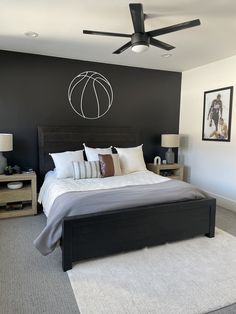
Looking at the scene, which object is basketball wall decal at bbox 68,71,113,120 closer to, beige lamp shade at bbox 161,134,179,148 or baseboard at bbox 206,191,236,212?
beige lamp shade at bbox 161,134,179,148

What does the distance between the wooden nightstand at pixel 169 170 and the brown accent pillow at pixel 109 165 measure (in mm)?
1119

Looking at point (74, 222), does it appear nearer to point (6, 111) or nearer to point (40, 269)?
point (40, 269)

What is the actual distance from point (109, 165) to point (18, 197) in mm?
1467

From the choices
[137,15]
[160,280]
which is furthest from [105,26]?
[160,280]

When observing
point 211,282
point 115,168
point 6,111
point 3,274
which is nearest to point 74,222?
point 3,274

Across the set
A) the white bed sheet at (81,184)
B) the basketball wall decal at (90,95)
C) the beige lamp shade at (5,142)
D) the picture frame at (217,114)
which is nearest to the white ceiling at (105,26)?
the basketball wall decal at (90,95)

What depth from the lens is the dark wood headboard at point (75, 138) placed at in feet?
13.2

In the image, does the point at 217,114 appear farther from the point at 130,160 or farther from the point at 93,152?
the point at 93,152

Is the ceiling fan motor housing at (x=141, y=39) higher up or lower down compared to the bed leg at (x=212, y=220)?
higher up

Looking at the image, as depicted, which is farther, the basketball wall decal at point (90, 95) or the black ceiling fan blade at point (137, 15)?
the basketball wall decal at point (90, 95)

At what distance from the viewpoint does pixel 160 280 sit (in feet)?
7.06

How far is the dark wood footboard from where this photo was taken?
2283mm

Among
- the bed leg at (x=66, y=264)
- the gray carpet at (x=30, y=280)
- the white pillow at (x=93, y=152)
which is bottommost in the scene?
the gray carpet at (x=30, y=280)

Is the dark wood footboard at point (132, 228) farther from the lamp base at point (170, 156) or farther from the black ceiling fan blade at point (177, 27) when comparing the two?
the lamp base at point (170, 156)
